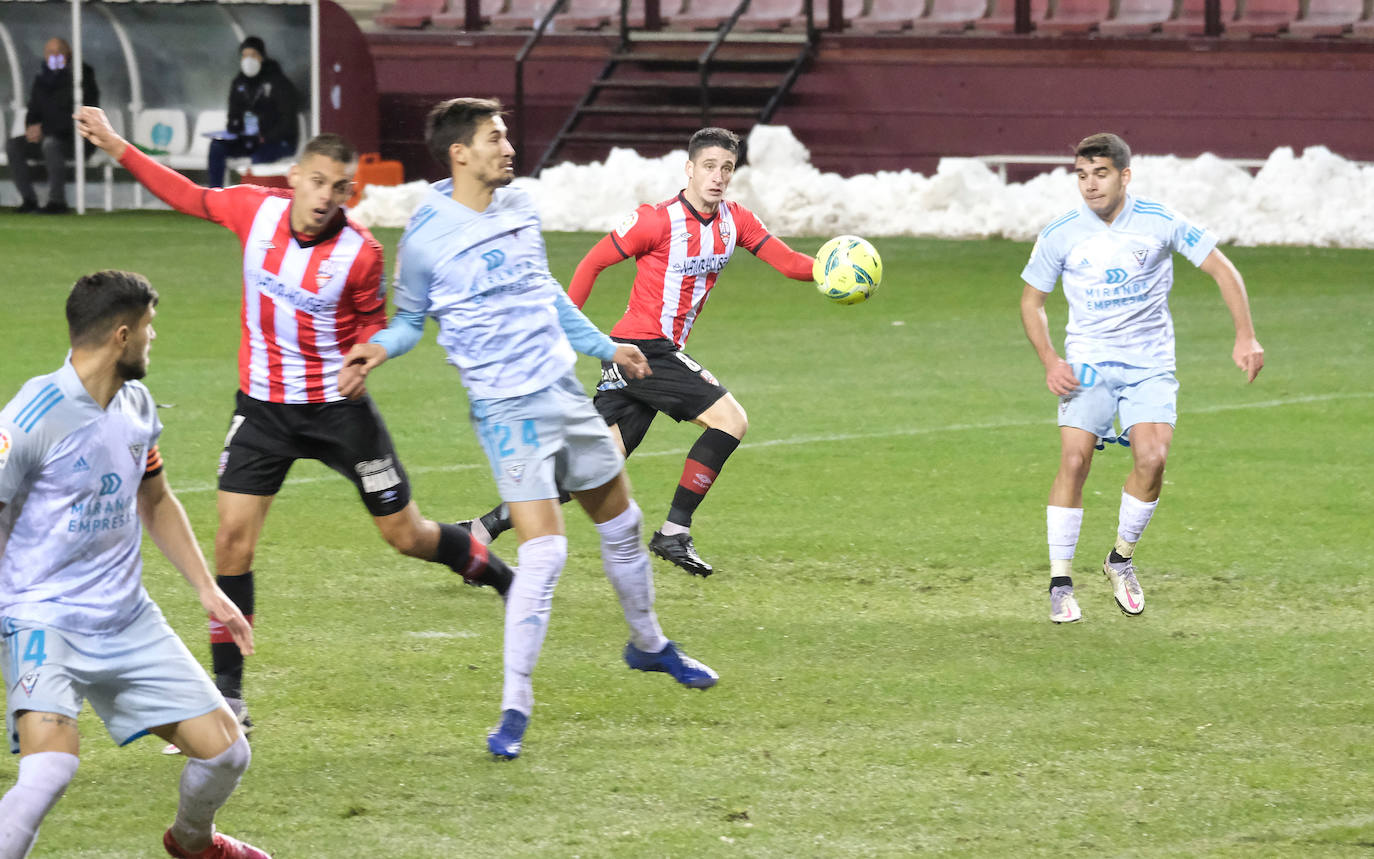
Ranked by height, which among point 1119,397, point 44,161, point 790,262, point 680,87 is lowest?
point 44,161

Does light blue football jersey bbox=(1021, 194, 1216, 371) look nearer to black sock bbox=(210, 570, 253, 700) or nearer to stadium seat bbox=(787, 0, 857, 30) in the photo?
Answer: black sock bbox=(210, 570, 253, 700)

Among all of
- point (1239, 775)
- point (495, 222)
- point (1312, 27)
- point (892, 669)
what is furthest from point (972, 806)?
point (1312, 27)

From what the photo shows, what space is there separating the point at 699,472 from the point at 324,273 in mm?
2794

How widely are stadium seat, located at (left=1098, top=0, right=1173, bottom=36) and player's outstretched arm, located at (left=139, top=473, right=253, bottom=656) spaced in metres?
23.0

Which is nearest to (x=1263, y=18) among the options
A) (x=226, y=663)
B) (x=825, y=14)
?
(x=825, y=14)

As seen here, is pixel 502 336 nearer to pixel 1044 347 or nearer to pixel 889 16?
pixel 1044 347

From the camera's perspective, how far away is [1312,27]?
25.5 metres

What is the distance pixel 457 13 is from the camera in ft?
100

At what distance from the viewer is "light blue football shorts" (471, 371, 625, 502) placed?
600 cm

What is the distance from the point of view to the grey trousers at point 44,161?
26203mm

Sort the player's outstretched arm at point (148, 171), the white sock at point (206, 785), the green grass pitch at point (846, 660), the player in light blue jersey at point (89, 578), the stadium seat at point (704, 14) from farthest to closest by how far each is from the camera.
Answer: the stadium seat at point (704, 14) → the player's outstretched arm at point (148, 171) → the green grass pitch at point (846, 660) → the white sock at point (206, 785) → the player in light blue jersey at point (89, 578)

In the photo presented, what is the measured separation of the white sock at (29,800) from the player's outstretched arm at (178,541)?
61cm

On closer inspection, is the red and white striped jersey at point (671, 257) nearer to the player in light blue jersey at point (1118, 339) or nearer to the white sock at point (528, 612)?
the player in light blue jersey at point (1118, 339)

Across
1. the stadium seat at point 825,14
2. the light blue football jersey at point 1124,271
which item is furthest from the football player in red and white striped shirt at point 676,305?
the stadium seat at point 825,14
